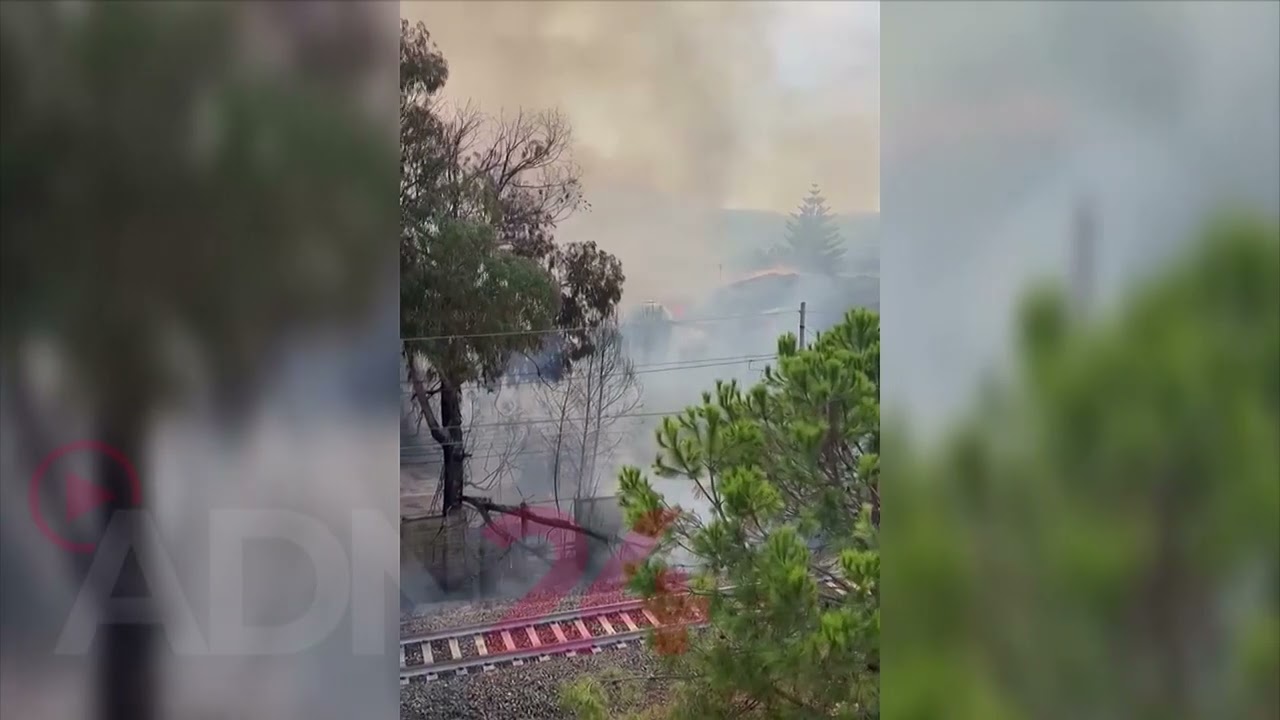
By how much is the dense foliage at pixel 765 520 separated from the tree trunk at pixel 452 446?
24cm

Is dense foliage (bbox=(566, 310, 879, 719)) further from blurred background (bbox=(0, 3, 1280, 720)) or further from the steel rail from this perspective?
blurred background (bbox=(0, 3, 1280, 720))

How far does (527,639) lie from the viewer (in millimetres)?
1295

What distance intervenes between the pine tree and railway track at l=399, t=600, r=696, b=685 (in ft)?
1.86

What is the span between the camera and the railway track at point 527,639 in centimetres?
126
